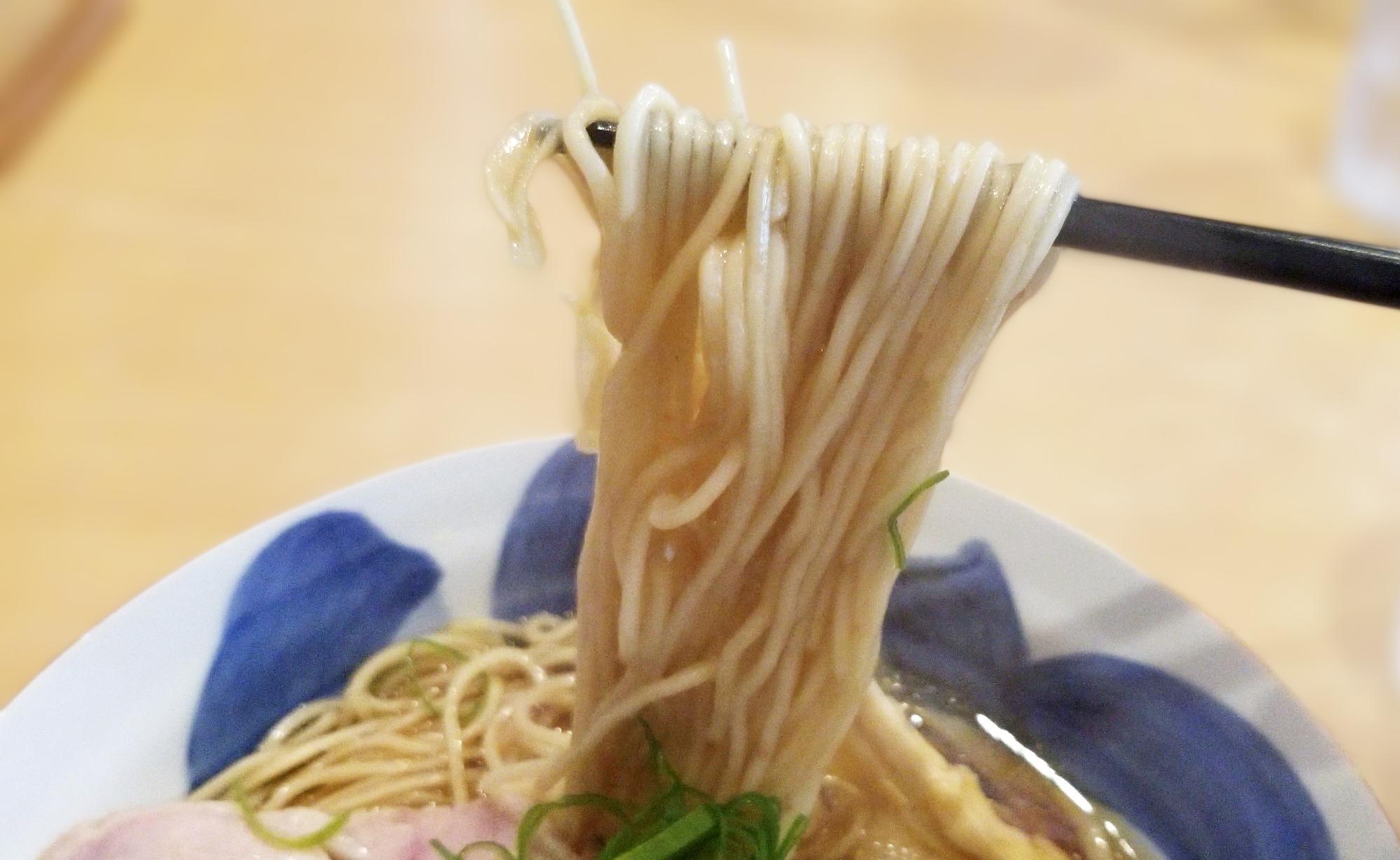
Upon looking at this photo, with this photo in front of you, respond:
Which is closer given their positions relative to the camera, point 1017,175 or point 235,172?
point 1017,175

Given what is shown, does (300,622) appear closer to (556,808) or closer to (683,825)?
(556,808)

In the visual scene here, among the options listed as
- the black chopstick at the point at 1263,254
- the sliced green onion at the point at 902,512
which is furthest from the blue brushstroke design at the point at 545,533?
the black chopstick at the point at 1263,254

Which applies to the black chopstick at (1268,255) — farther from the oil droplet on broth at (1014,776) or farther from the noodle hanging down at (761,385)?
the oil droplet on broth at (1014,776)

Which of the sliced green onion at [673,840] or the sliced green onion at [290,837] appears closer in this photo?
the sliced green onion at [673,840]

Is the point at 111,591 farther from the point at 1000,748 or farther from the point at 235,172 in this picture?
the point at 1000,748

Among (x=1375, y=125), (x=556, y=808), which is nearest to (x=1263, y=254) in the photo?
(x=556, y=808)

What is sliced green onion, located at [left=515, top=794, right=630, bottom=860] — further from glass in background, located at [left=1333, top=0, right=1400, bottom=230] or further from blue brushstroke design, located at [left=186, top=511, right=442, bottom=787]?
glass in background, located at [left=1333, top=0, right=1400, bottom=230]

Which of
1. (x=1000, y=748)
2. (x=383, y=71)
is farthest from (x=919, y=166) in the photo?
(x=383, y=71)
